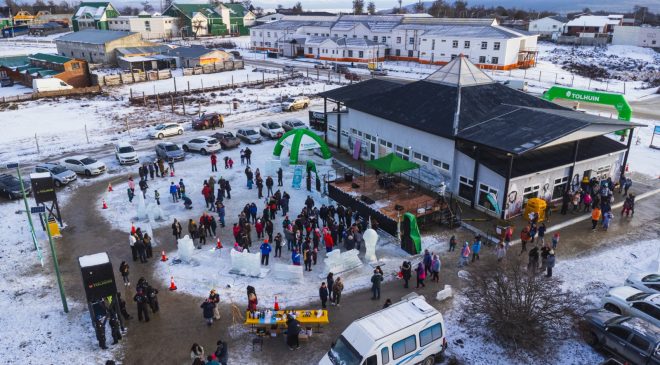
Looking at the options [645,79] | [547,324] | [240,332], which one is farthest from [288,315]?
[645,79]

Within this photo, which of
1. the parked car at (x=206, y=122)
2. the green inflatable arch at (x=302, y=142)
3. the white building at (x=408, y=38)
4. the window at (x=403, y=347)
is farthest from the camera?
the white building at (x=408, y=38)

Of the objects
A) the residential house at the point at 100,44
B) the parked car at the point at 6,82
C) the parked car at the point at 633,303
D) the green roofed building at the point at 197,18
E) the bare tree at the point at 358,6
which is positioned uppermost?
the bare tree at the point at 358,6

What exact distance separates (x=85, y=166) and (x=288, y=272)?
18268 millimetres

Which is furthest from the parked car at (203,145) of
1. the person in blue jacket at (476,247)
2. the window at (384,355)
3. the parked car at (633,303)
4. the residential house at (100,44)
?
the residential house at (100,44)

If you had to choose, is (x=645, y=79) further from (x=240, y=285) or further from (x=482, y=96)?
(x=240, y=285)

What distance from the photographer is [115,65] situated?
71.2m

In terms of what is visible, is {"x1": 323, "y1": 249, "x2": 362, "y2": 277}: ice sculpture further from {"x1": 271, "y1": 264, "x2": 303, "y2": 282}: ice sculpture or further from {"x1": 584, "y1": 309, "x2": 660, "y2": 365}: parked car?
{"x1": 584, "y1": 309, "x2": 660, "y2": 365}: parked car

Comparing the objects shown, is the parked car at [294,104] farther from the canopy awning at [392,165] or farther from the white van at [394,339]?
the white van at [394,339]

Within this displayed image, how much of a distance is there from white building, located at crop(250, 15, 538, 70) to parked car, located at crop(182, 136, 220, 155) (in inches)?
1849

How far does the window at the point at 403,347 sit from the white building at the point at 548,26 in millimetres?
114180

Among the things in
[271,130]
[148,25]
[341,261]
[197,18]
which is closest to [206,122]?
[271,130]

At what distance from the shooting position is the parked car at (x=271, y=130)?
119 feet

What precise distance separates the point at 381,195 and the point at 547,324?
10999mm

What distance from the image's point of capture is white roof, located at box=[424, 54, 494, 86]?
2723 centimetres
